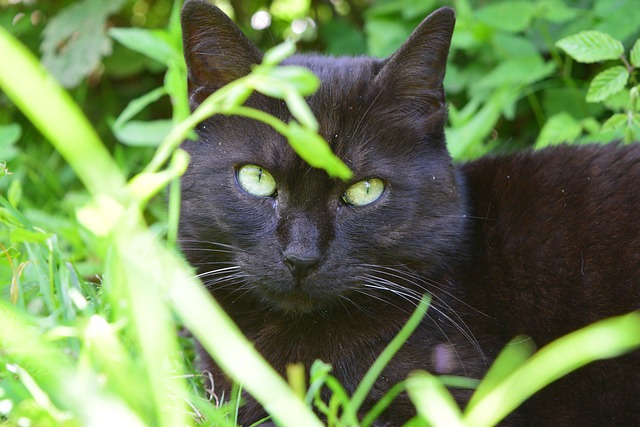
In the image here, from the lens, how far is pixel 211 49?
1.62 meters

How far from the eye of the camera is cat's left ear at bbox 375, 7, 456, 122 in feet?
5.16

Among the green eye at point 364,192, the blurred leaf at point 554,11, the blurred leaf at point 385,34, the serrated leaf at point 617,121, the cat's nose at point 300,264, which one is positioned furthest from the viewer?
the blurred leaf at point 385,34

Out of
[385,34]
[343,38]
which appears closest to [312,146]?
[385,34]

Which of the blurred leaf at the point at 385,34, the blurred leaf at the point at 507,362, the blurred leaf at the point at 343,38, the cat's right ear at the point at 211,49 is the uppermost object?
the cat's right ear at the point at 211,49

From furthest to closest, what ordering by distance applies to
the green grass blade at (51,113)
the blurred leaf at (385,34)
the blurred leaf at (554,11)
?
1. the blurred leaf at (385,34)
2. the blurred leaf at (554,11)
3. the green grass blade at (51,113)

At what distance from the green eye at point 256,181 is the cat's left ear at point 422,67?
12.7 inches

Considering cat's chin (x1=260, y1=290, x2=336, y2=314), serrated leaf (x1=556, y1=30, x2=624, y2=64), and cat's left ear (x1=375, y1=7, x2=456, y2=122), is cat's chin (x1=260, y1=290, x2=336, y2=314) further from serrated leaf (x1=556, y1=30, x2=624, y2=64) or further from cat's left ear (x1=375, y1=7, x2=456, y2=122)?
serrated leaf (x1=556, y1=30, x2=624, y2=64)

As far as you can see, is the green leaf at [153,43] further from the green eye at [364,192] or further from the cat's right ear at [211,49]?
the green eye at [364,192]

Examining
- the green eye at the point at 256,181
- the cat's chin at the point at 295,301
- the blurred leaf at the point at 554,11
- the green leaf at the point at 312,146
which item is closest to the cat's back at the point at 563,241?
the cat's chin at the point at 295,301

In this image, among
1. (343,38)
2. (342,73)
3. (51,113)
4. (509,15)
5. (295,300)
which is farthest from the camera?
(343,38)

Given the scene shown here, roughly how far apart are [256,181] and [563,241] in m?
0.67

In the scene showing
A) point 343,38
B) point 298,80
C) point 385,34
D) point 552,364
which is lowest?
point 343,38

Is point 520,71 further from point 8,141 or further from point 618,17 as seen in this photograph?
point 8,141

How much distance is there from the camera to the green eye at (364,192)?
1541 mm
